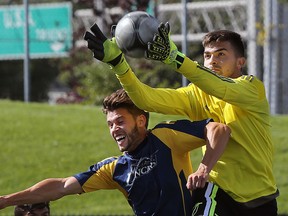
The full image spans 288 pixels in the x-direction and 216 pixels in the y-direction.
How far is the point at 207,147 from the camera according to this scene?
6.42 meters

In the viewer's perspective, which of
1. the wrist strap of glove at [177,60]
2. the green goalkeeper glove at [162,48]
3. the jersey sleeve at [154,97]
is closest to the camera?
the green goalkeeper glove at [162,48]

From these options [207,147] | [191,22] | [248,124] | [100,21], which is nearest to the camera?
[207,147]

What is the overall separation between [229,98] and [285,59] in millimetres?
10539

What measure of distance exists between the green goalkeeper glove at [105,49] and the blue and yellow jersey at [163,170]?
0.57 metres

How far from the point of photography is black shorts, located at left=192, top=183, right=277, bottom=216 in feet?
22.2

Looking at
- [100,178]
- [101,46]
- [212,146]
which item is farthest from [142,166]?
[101,46]

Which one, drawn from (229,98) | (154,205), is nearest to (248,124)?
A: (229,98)

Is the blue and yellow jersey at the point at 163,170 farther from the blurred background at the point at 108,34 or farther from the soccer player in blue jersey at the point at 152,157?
the blurred background at the point at 108,34

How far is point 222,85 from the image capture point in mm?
6488

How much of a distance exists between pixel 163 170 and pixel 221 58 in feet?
2.97

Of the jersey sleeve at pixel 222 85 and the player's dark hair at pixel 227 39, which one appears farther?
the player's dark hair at pixel 227 39

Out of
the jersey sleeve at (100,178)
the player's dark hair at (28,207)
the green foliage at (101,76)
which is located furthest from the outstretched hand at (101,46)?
the green foliage at (101,76)

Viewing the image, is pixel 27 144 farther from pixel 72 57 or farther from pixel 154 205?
pixel 154 205

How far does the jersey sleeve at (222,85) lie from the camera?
643 cm
